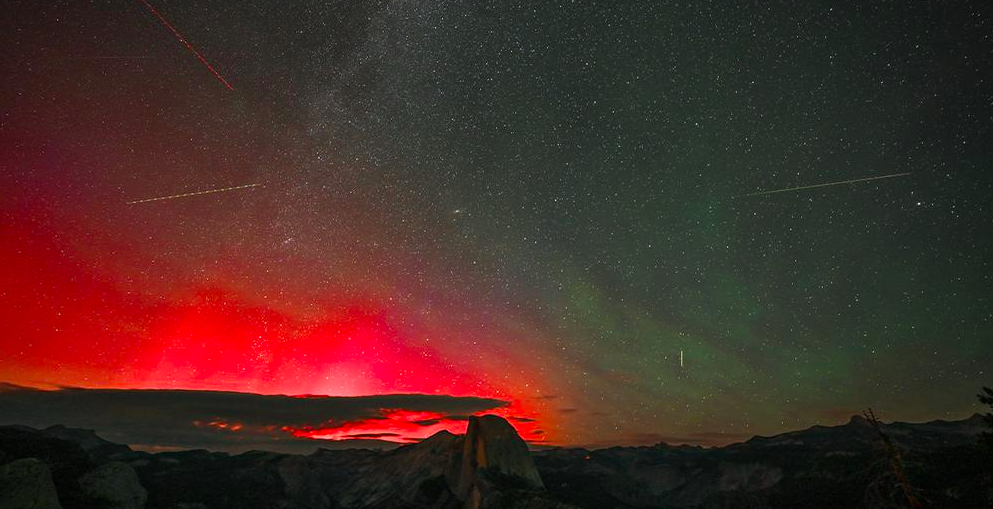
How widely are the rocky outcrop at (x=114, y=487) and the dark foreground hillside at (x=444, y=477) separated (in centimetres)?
24

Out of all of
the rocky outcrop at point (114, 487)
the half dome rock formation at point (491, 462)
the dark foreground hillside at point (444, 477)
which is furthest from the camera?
the half dome rock formation at point (491, 462)

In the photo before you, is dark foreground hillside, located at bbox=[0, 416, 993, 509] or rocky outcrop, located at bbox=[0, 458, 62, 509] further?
dark foreground hillside, located at bbox=[0, 416, 993, 509]

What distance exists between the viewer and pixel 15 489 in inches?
2080

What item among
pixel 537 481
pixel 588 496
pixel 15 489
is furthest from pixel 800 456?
pixel 15 489

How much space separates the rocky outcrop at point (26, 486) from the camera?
5219 cm

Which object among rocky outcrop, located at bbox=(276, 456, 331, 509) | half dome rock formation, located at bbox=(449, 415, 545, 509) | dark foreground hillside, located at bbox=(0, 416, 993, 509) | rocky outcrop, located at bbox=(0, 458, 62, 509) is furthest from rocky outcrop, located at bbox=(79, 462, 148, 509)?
half dome rock formation, located at bbox=(449, 415, 545, 509)

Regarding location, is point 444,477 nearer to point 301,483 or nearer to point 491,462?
point 491,462

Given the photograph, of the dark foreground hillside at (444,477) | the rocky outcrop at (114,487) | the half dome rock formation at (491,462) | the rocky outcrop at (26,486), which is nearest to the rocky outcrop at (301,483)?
the dark foreground hillside at (444,477)

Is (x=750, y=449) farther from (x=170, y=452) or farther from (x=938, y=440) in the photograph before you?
(x=170, y=452)

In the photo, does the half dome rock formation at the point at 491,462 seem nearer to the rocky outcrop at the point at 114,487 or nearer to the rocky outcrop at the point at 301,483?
the rocky outcrop at the point at 301,483

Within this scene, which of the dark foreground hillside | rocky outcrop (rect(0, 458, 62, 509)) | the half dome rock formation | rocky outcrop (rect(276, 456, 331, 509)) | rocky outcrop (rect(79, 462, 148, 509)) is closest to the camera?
rocky outcrop (rect(0, 458, 62, 509))

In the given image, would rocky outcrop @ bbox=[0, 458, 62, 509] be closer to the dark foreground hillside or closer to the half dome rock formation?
the dark foreground hillside

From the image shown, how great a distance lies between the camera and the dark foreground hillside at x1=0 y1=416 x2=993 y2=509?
252 ft

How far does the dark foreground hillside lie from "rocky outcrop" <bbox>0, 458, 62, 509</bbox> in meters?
0.11
